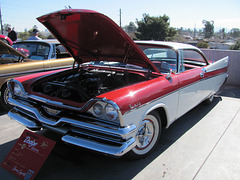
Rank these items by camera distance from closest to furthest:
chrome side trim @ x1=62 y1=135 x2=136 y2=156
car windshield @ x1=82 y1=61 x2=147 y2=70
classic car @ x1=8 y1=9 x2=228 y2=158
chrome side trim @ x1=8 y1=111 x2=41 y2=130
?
chrome side trim @ x1=62 y1=135 x2=136 y2=156
classic car @ x1=8 y1=9 x2=228 y2=158
chrome side trim @ x1=8 y1=111 x2=41 y2=130
car windshield @ x1=82 y1=61 x2=147 y2=70

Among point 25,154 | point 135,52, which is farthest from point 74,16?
point 25,154

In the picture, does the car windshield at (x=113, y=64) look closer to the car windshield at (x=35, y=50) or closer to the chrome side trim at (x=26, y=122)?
the chrome side trim at (x=26, y=122)

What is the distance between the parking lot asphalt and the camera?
2326 millimetres

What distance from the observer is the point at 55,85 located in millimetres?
2896

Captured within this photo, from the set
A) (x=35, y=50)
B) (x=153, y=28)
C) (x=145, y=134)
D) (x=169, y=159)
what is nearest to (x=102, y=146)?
(x=145, y=134)

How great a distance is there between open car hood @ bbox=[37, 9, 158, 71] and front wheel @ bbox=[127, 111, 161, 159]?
778 mm

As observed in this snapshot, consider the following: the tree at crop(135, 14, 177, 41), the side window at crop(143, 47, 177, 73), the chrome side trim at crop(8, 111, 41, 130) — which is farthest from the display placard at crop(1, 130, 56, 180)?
the tree at crop(135, 14, 177, 41)

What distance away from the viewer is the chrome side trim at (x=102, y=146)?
6.28 ft

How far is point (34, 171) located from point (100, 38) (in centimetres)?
191

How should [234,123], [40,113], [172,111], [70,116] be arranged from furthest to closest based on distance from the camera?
1. [234,123]
2. [172,111]
3. [40,113]
4. [70,116]

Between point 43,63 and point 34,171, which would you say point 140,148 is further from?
point 43,63

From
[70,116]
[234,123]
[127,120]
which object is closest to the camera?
[127,120]

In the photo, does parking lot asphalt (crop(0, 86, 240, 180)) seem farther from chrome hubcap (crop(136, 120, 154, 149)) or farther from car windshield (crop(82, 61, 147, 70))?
car windshield (crop(82, 61, 147, 70))

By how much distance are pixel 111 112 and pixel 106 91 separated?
0.81 meters
